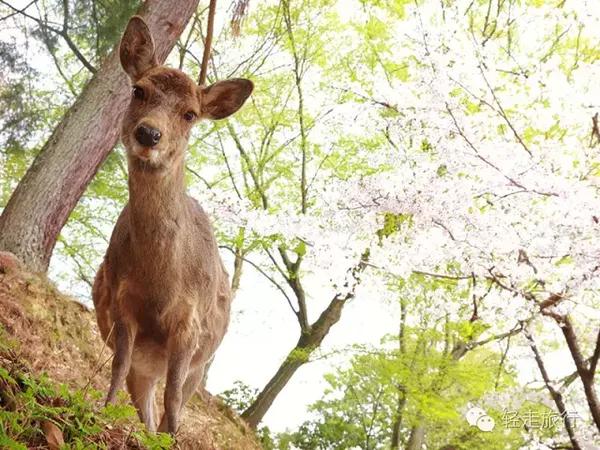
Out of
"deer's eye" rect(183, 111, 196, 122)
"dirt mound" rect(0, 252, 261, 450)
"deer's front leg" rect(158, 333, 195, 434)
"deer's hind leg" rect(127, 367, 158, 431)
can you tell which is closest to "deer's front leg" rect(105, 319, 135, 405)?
"deer's front leg" rect(158, 333, 195, 434)

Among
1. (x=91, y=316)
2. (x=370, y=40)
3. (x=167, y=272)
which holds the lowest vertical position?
(x=167, y=272)

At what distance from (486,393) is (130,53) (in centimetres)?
893

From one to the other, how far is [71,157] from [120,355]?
3486 millimetres

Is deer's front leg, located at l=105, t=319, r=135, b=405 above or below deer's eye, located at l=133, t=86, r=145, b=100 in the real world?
below

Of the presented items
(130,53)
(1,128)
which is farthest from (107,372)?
(130,53)

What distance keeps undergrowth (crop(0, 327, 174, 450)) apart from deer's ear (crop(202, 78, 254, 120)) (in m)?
0.98

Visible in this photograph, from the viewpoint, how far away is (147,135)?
5.70 ft

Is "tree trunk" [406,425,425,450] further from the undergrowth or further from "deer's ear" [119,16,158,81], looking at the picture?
"deer's ear" [119,16,158,81]

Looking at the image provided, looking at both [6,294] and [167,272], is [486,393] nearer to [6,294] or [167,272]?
[6,294]

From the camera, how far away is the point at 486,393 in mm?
9594

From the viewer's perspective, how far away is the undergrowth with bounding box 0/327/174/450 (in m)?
1.50

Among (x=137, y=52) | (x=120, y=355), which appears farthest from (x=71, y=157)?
(x=120, y=355)

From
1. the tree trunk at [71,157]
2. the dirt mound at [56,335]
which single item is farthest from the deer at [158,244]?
the tree trunk at [71,157]

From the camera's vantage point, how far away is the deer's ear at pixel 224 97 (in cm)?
206
